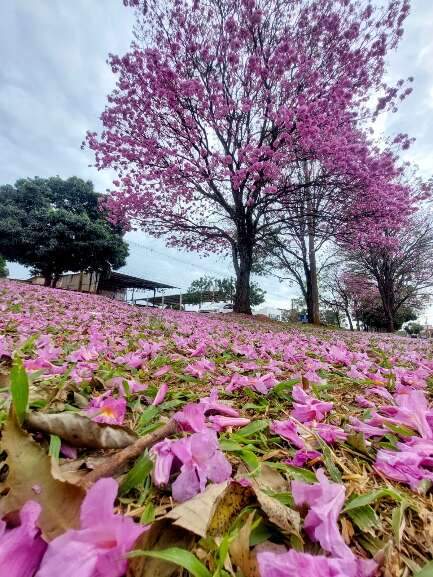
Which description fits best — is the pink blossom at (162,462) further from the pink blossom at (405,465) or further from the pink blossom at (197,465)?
the pink blossom at (405,465)

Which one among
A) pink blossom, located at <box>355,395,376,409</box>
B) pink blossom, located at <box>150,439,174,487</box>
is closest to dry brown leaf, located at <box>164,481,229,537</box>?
pink blossom, located at <box>150,439,174,487</box>

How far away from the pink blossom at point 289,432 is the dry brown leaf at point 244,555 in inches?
17.8

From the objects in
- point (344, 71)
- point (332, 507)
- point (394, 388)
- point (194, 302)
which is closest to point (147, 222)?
point (344, 71)

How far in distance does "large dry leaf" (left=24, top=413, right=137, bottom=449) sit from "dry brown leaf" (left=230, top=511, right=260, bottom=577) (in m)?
0.39

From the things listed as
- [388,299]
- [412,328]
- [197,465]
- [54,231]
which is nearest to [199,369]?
[197,465]

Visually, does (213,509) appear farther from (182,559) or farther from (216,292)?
(216,292)

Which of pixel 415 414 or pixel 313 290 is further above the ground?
pixel 313 290

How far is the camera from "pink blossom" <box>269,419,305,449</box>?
0.90m

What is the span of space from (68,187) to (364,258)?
23361mm

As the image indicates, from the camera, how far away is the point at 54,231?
23.1 metres

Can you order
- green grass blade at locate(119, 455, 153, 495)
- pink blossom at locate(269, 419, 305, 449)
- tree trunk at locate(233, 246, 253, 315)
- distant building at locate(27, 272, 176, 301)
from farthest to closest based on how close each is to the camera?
1. distant building at locate(27, 272, 176, 301)
2. tree trunk at locate(233, 246, 253, 315)
3. pink blossom at locate(269, 419, 305, 449)
4. green grass blade at locate(119, 455, 153, 495)

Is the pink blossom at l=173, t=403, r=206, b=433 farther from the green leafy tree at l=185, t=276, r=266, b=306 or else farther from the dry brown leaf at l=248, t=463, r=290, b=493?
the green leafy tree at l=185, t=276, r=266, b=306

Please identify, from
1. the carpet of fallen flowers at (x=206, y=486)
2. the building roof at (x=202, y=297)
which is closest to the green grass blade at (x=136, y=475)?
the carpet of fallen flowers at (x=206, y=486)

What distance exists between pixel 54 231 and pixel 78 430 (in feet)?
83.4
